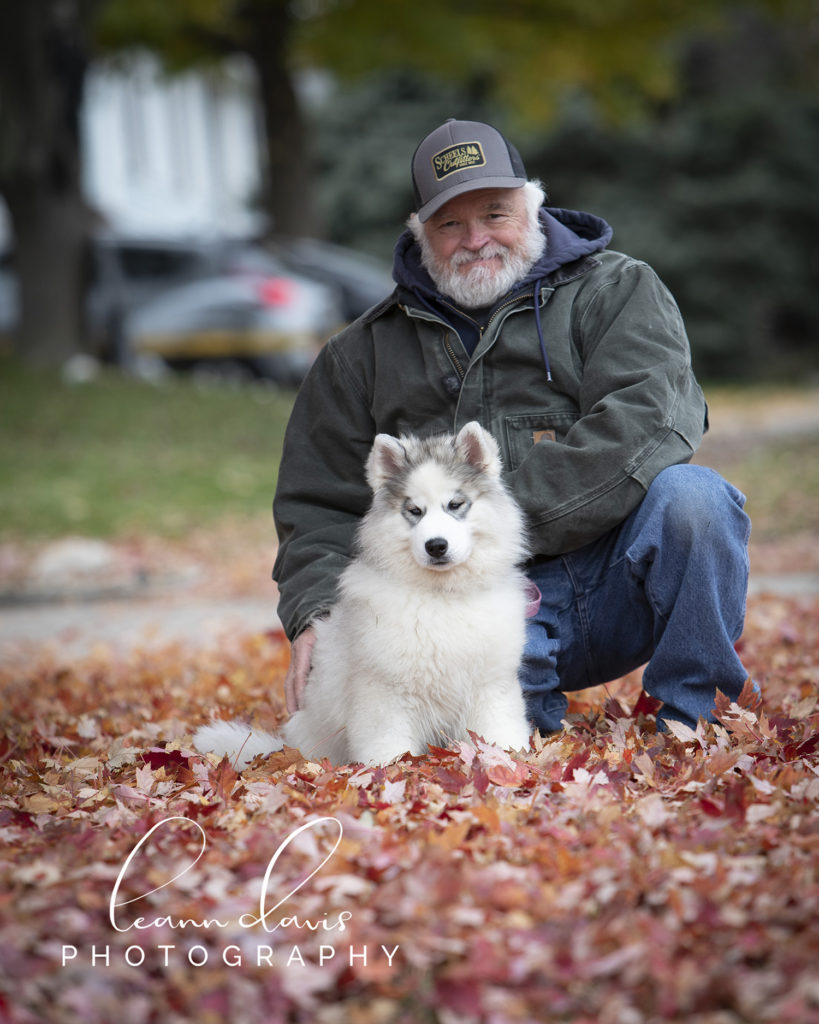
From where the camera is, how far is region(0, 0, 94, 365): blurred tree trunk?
600 inches

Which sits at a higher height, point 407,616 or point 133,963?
point 407,616

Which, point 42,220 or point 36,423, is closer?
point 36,423

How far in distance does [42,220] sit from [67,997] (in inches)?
596

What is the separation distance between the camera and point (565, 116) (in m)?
24.6

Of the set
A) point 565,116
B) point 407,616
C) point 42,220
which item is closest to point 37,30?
point 42,220

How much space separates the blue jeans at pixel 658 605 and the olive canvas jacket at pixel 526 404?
4.7 inches

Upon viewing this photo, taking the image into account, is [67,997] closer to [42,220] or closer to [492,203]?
[492,203]

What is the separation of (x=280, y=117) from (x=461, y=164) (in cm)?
1650

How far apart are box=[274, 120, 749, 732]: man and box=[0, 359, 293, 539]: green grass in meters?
7.10

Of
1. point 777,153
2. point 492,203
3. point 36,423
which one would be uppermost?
point 777,153

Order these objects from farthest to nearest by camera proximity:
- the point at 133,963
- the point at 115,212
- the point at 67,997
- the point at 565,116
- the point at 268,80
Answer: the point at 115,212 < the point at 565,116 < the point at 268,80 < the point at 133,963 < the point at 67,997

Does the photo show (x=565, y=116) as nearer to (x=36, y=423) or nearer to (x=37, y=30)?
(x=37, y=30)

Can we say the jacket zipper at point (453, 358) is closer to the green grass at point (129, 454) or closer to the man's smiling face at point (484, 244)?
the man's smiling face at point (484, 244)

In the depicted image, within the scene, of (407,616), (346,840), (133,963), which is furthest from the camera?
(407,616)
